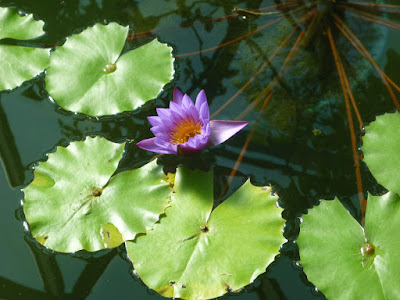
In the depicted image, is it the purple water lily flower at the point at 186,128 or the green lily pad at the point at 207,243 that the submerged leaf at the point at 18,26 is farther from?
the green lily pad at the point at 207,243

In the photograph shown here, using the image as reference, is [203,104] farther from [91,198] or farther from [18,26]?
[18,26]

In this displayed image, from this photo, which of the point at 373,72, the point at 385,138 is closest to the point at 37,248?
the point at 385,138

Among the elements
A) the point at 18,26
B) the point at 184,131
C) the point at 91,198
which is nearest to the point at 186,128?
the point at 184,131

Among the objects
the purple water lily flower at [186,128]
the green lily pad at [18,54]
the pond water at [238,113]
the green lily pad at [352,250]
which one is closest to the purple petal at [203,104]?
the purple water lily flower at [186,128]

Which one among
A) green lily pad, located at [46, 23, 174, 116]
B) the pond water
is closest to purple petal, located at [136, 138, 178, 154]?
the pond water

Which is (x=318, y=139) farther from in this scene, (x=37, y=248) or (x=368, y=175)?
(x=37, y=248)

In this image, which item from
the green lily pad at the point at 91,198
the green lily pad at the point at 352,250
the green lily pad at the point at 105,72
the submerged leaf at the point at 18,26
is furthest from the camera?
the submerged leaf at the point at 18,26
